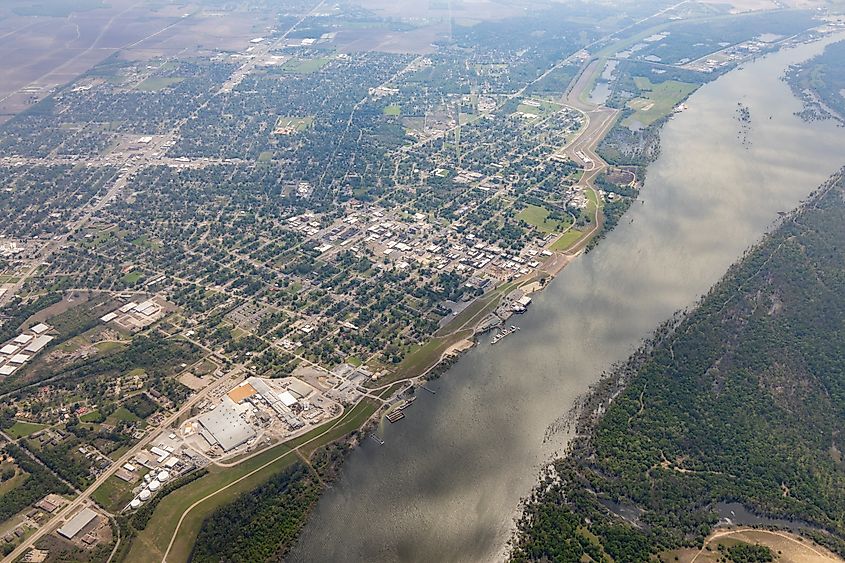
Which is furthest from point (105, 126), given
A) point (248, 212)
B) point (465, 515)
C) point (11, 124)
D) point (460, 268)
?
point (465, 515)

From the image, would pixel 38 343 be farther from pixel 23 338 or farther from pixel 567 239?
pixel 567 239

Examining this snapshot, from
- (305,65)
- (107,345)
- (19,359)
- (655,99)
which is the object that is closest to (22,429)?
(19,359)

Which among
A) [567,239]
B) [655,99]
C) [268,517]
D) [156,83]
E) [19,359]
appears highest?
[156,83]

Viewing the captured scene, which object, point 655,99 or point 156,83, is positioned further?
point 156,83

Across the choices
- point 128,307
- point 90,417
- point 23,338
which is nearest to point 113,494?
point 90,417

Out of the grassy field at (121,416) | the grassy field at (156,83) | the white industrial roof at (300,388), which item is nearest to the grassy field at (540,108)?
the grassy field at (156,83)

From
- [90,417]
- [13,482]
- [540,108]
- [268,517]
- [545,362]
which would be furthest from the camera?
[540,108]

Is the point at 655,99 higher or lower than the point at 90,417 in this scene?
higher

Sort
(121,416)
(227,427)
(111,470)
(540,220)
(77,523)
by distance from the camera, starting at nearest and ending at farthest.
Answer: (77,523) < (111,470) < (227,427) < (121,416) < (540,220)
